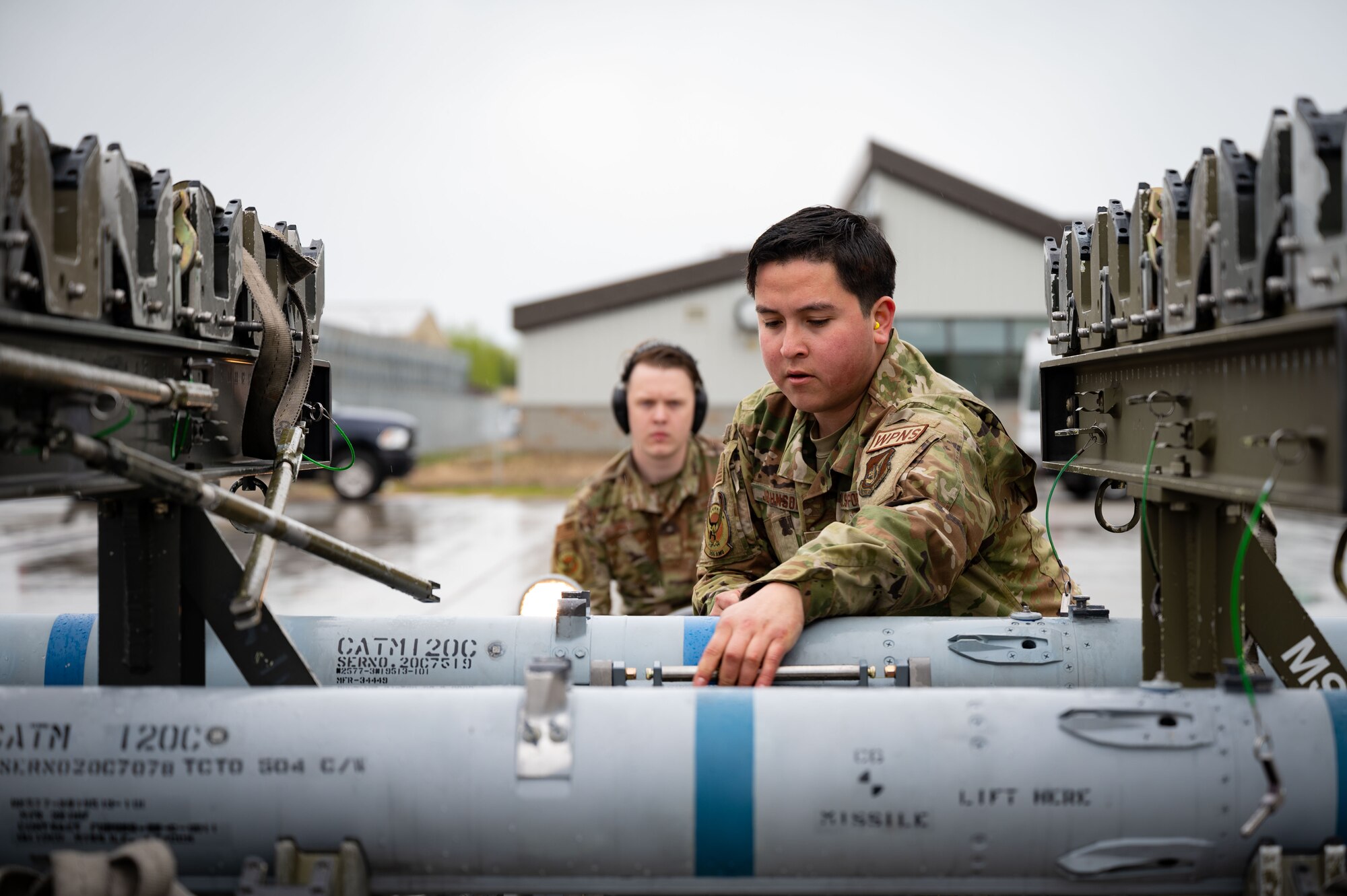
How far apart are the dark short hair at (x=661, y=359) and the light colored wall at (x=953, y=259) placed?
664 inches

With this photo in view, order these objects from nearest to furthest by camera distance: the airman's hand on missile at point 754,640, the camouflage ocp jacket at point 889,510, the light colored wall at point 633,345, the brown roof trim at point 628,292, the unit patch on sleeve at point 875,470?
the airman's hand on missile at point 754,640 → the camouflage ocp jacket at point 889,510 → the unit patch on sleeve at point 875,470 → the brown roof trim at point 628,292 → the light colored wall at point 633,345

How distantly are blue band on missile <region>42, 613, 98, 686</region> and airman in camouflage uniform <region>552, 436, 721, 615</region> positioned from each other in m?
2.46

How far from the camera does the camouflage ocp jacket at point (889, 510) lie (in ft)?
7.77

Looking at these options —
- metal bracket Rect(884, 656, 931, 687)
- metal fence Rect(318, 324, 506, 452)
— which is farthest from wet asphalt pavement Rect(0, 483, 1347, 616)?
metal bracket Rect(884, 656, 931, 687)

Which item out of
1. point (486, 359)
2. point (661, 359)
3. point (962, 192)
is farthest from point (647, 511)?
point (486, 359)

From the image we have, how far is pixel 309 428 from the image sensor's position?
3213mm

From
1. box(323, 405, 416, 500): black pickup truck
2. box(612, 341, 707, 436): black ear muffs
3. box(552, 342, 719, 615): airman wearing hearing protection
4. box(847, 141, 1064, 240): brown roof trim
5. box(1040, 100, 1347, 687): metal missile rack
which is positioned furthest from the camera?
box(847, 141, 1064, 240): brown roof trim

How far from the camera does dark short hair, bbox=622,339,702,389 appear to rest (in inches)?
195

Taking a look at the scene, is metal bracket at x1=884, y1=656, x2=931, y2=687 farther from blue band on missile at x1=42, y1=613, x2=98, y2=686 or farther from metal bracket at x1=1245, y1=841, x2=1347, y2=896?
blue band on missile at x1=42, y1=613, x2=98, y2=686

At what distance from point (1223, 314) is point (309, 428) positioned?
2408mm

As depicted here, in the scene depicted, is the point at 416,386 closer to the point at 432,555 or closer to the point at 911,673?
the point at 432,555

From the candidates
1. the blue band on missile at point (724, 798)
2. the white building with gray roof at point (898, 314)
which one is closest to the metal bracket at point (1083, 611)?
the blue band on missile at point (724, 798)

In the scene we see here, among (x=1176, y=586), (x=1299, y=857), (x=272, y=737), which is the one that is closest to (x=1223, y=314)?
(x=1176, y=586)

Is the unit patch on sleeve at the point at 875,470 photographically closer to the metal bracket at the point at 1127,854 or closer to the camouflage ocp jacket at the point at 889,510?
the camouflage ocp jacket at the point at 889,510
